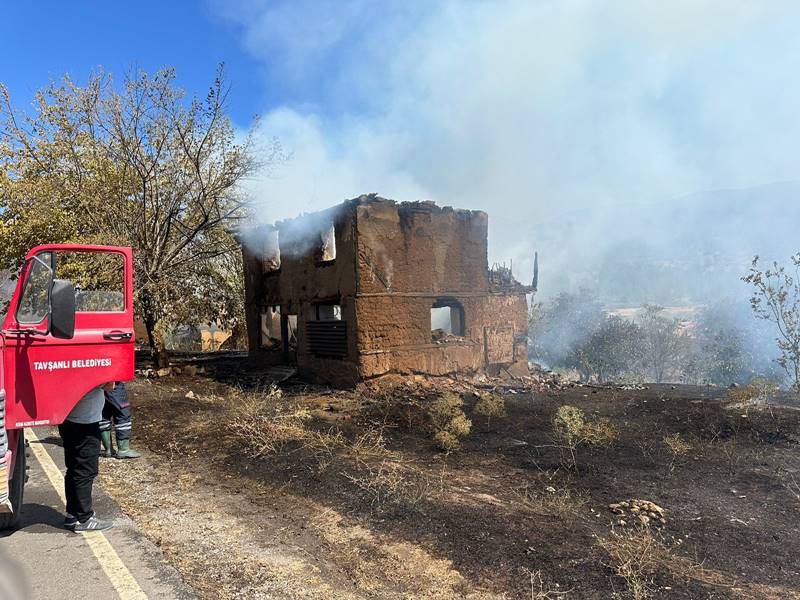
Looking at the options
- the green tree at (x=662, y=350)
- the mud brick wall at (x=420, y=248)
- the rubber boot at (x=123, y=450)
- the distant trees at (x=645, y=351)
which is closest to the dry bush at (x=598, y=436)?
the rubber boot at (x=123, y=450)

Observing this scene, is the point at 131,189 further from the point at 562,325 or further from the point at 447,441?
the point at 562,325

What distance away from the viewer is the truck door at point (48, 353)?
394 centimetres

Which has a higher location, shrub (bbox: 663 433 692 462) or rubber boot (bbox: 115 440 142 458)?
rubber boot (bbox: 115 440 142 458)

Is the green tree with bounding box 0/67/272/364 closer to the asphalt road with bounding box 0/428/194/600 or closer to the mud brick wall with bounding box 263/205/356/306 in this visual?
the mud brick wall with bounding box 263/205/356/306

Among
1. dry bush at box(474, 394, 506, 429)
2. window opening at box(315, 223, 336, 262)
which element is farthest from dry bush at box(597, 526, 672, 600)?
window opening at box(315, 223, 336, 262)

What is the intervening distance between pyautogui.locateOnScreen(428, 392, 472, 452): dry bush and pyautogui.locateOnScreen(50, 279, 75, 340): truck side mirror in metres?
4.80

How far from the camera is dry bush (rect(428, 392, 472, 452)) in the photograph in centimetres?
723

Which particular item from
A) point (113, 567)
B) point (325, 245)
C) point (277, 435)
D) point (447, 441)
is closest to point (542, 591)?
point (113, 567)

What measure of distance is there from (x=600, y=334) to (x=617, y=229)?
151904mm

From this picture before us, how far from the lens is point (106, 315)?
499 cm

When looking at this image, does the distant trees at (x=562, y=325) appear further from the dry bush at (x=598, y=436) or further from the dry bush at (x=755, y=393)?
the dry bush at (x=598, y=436)

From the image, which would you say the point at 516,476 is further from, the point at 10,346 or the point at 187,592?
the point at 10,346

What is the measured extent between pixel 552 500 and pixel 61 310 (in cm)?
444

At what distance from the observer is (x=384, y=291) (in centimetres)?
1275
